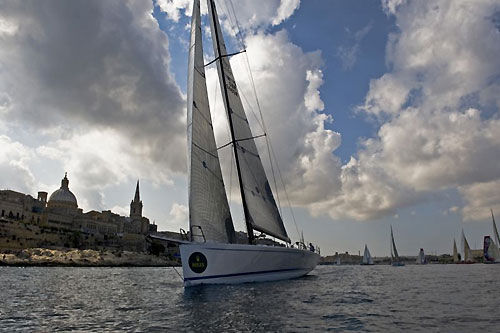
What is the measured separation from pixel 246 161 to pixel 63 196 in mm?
159165

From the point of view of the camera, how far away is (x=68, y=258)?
350ft

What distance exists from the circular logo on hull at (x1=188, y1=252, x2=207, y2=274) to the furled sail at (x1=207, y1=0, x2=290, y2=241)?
729 cm

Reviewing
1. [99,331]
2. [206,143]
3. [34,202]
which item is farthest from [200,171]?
[34,202]

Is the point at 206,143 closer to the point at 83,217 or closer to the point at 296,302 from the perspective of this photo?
the point at 296,302

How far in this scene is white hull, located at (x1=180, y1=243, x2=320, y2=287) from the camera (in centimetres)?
2278

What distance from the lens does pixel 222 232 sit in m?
25.3

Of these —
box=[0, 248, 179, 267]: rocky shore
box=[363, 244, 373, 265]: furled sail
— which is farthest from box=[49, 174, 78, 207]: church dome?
box=[363, 244, 373, 265]: furled sail

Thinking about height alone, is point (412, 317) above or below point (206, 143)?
below

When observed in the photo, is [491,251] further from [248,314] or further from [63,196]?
[63,196]

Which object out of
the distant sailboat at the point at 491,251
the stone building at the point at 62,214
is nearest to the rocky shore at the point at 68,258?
the stone building at the point at 62,214

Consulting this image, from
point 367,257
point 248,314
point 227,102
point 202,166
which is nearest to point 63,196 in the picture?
point 367,257

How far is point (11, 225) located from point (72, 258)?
2896 centimetres

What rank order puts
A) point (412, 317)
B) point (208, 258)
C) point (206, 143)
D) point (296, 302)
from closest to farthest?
point (412, 317) → point (296, 302) → point (208, 258) → point (206, 143)

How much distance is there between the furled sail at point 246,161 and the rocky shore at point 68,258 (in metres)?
87.2
